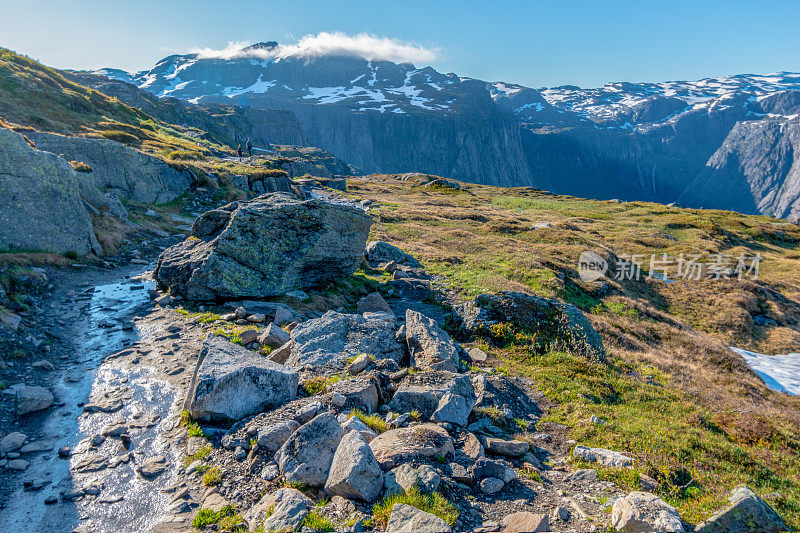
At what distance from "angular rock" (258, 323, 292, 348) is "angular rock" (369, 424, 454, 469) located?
672 centimetres

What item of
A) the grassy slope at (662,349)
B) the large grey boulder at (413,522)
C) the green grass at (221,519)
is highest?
the large grey boulder at (413,522)

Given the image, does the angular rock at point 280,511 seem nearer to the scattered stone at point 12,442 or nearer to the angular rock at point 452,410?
the angular rock at point 452,410

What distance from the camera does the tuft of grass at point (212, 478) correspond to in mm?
7605

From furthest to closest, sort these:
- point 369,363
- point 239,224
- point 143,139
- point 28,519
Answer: point 143,139
point 239,224
point 369,363
point 28,519

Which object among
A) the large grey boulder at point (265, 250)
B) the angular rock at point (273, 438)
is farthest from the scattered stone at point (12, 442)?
the large grey boulder at point (265, 250)

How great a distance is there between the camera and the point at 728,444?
10094 mm

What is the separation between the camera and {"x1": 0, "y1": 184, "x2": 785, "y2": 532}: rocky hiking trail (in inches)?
258

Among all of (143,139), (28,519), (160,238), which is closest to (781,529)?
(28,519)

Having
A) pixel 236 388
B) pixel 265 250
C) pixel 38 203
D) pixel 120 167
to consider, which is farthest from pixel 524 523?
pixel 120 167

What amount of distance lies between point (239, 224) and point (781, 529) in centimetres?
2029

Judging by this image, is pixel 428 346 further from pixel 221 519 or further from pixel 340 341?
pixel 221 519

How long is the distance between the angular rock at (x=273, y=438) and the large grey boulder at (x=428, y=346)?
17.8 feet

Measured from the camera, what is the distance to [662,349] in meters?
22.4

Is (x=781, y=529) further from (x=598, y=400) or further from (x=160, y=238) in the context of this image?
(x=160, y=238)
